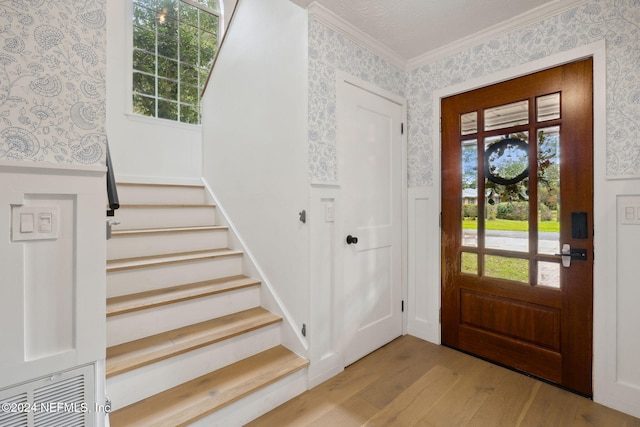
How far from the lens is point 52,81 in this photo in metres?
1.03

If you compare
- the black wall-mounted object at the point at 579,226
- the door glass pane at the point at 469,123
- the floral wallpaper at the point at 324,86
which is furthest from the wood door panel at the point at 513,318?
the floral wallpaper at the point at 324,86

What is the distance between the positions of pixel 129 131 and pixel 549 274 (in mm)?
4232

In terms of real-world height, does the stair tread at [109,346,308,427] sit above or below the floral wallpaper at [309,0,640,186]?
below

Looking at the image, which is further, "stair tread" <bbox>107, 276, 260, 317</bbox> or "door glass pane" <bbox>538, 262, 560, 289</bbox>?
"door glass pane" <bbox>538, 262, 560, 289</bbox>

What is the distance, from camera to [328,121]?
1.95 metres

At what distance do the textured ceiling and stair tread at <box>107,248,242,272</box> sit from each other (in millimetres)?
1871

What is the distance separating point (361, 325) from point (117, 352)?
1547 millimetres

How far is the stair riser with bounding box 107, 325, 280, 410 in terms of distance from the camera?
1.42m

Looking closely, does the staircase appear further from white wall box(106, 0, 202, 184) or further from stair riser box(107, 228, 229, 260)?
white wall box(106, 0, 202, 184)

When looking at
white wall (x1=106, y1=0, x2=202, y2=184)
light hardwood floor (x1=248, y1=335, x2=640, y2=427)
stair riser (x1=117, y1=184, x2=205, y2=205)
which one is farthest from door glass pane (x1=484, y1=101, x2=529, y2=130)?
white wall (x1=106, y1=0, x2=202, y2=184)

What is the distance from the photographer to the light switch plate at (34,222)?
3.20 ft

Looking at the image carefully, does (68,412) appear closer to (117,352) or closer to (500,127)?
(117,352)

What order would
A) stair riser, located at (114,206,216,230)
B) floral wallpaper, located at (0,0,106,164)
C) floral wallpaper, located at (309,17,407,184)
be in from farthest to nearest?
stair riser, located at (114,206,216,230) < floral wallpaper, located at (309,17,407,184) < floral wallpaper, located at (0,0,106,164)

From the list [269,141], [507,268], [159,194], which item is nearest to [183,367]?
[269,141]
